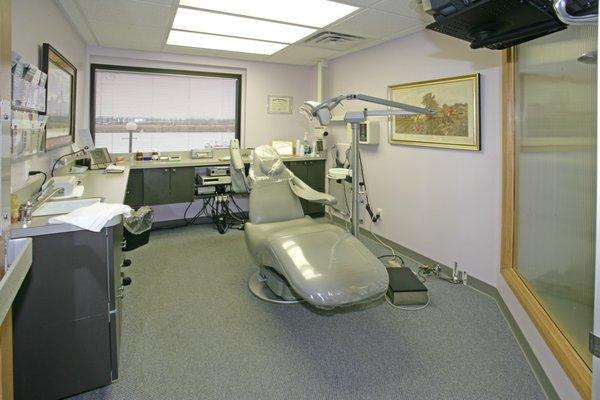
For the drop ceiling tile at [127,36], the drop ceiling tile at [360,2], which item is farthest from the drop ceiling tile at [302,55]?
the drop ceiling tile at [360,2]

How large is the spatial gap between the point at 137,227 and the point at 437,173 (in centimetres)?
297

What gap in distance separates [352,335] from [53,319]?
1.69m

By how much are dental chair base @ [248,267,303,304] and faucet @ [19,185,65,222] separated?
1.54 m

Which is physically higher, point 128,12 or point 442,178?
point 128,12

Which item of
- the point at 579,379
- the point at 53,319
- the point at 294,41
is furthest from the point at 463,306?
the point at 294,41

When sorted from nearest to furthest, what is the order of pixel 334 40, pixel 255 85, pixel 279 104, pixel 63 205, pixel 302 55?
pixel 63 205
pixel 334 40
pixel 302 55
pixel 255 85
pixel 279 104

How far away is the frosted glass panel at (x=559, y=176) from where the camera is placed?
5.73 feet

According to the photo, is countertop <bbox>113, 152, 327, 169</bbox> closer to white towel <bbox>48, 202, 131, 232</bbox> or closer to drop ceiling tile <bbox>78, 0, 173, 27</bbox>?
drop ceiling tile <bbox>78, 0, 173, 27</bbox>

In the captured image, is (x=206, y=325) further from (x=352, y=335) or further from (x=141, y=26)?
(x=141, y=26)

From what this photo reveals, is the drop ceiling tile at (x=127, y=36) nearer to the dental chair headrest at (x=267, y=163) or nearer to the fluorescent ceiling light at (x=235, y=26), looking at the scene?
the fluorescent ceiling light at (x=235, y=26)

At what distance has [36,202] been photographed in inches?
84.2

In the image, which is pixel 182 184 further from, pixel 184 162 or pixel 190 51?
pixel 190 51

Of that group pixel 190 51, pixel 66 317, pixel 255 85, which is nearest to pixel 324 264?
pixel 66 317

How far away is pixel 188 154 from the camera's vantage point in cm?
525
